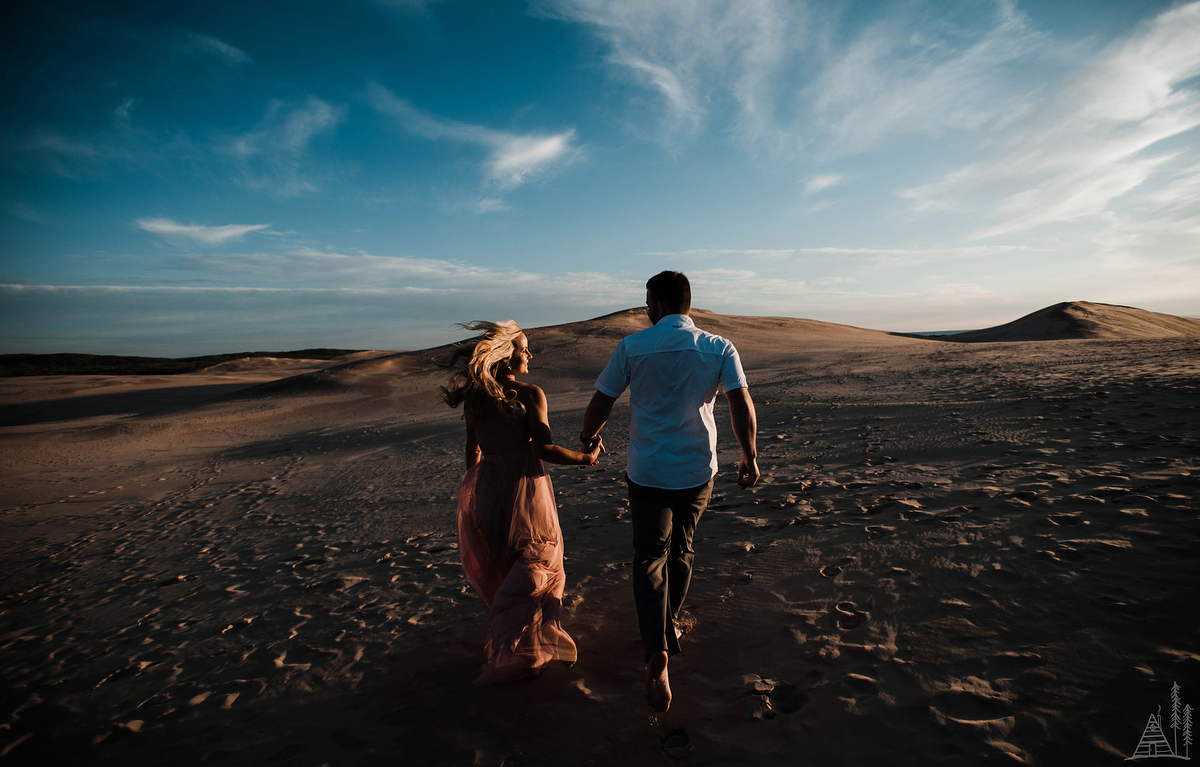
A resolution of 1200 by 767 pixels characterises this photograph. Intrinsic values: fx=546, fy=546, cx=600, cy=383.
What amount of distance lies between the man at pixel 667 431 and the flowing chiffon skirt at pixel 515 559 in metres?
0.59


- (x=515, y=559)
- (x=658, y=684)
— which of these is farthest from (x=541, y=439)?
(x=658, y=684)

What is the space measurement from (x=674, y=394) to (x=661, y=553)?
0.80 meters

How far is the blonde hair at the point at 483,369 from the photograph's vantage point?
2943 millimetres

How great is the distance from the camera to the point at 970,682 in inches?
100

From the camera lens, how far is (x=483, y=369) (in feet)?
9.65

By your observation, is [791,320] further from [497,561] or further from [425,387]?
[497,561]

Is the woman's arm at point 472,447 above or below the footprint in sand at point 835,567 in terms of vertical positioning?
above

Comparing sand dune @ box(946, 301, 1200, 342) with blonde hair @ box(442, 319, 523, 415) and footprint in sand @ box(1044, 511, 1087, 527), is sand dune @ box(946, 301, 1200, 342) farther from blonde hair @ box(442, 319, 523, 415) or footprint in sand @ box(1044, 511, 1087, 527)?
blonde hair @ box(442, 319, 523, 415)

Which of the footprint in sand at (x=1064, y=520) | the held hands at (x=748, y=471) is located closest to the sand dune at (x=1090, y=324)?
the footprint in sand at (x=1064, y=520)

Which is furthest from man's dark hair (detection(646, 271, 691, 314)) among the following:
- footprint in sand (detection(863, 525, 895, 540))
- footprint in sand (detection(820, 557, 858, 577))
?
footprint in sand (detection(863, 525, 895, 540))

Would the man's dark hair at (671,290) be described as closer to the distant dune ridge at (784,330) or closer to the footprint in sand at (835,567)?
the footprint in sand at (835,567)

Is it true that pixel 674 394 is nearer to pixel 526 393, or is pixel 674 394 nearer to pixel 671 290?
pixel 671 290

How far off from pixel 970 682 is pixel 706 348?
1.98m

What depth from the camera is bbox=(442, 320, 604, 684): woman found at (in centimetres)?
290
